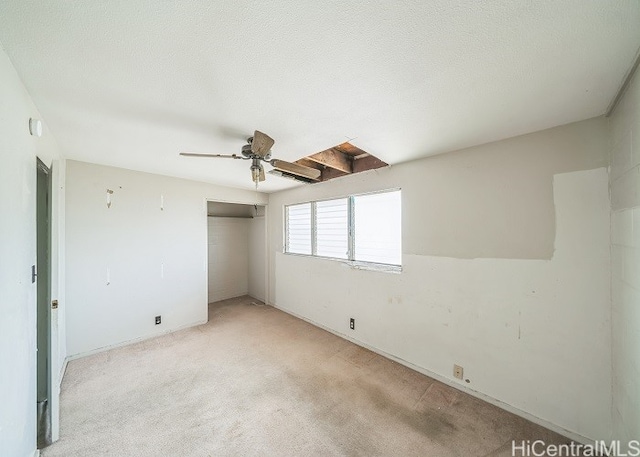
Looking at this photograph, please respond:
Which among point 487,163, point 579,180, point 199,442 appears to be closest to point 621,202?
point 579,180

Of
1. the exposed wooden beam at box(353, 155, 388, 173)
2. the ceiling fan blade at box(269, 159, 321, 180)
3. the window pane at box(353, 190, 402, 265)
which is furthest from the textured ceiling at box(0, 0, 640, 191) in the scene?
the window pane at box(353, 190, 402, 265)

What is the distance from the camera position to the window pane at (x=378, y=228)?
2.64 metres

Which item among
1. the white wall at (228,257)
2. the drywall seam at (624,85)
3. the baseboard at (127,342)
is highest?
the drywall seam at (624,85)

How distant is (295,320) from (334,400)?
183 centimetres

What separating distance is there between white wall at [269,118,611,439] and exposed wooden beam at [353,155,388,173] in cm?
12

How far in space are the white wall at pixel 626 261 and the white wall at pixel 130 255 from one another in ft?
13.5

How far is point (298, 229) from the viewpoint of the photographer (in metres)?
3.97

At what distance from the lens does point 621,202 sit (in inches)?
52.3

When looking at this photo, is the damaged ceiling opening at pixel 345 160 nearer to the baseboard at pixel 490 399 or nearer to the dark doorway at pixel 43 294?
the dark doorway at pixel 43 294

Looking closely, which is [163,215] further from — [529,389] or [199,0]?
[529,389]

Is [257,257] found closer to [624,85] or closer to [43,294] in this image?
[43,294]

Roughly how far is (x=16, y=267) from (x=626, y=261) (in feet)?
10.4

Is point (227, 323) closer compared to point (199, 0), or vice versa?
point (199, 0)

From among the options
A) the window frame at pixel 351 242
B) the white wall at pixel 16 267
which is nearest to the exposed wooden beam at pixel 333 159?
the window frame at pixel 351 242
